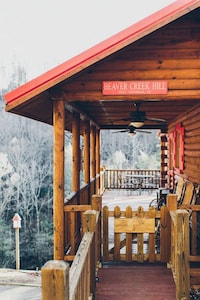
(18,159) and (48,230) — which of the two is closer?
(48,230)

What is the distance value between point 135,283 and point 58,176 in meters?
1.92

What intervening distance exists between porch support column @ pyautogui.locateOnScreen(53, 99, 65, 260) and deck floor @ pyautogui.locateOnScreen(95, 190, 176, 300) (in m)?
0.75

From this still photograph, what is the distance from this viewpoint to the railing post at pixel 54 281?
2014 millimetres

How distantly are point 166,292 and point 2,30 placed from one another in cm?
5048

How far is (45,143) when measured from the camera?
34906 mm

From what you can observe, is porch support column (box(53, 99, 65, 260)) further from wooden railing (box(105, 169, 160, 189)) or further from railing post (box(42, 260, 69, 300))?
wooden railing (box(105, 169, 160, 189))

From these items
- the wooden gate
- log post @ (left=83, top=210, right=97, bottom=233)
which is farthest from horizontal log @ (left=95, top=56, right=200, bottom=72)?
log post @ (left=83, top=210, right=97, bottom=233)

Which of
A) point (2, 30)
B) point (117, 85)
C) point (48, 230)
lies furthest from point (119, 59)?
point (2, 30)

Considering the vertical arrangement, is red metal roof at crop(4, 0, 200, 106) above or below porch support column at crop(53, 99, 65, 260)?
above

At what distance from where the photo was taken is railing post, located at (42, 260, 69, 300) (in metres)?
2.01

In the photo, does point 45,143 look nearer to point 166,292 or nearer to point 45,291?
point 166,292

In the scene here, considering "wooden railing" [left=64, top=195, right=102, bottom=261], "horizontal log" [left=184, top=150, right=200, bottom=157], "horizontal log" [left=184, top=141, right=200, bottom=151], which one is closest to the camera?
"wooden railing" [left=64, top=195, right=102, bottom=261]

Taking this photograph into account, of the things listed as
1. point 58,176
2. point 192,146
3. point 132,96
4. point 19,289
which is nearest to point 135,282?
point 58,176

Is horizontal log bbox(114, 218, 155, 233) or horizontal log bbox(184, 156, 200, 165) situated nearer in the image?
horizontal log bbox(114, 218, 155, 233)
